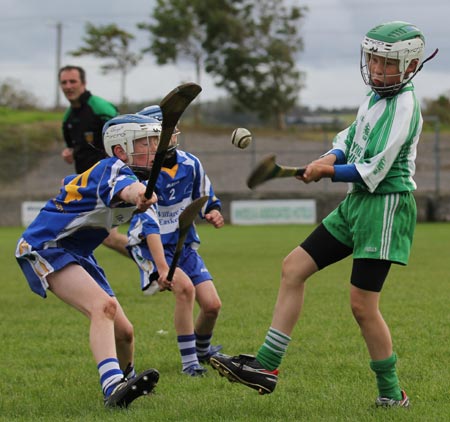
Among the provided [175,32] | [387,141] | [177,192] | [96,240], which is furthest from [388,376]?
[175,32]

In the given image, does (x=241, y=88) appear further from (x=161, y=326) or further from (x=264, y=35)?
(x=161, y=326)

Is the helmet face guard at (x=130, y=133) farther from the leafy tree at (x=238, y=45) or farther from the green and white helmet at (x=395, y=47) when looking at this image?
the leafy tree at (x=238, y=45)

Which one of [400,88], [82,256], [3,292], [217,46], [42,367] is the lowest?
[217,46]

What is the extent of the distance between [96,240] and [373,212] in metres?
1.44

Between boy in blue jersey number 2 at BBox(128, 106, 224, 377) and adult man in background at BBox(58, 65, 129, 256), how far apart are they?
12.7ft

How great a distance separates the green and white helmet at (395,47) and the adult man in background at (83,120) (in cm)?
581

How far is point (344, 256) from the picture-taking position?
185 inches

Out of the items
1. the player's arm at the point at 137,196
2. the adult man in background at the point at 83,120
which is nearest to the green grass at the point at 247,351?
the player's arm at the point at 137,196

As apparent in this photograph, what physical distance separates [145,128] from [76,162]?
5.84 metres

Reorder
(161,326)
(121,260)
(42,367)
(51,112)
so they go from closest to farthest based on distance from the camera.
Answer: (42,367)
(161,326)
(121,260)
(51,112)

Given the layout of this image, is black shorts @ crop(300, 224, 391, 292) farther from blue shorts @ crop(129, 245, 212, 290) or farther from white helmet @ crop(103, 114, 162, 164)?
blue shorts @ crop(129, 245, 212, 290)

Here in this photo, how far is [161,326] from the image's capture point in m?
7.52

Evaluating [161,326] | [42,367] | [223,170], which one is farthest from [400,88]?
[223,170]

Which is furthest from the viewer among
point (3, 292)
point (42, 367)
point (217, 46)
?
point (217, 46)
